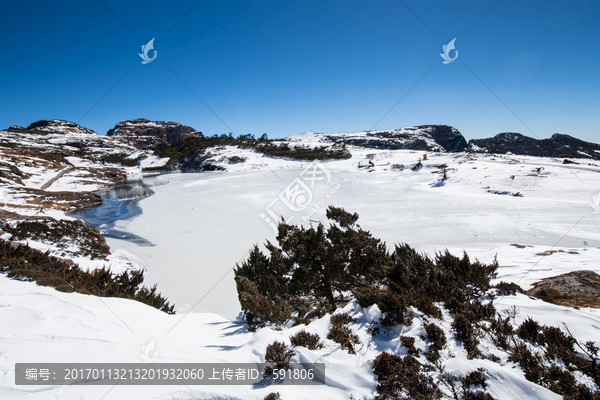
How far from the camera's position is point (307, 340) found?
10.6 ft

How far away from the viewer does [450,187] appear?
2036cm

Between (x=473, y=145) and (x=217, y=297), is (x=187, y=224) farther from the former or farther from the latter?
(x=473, y=145)

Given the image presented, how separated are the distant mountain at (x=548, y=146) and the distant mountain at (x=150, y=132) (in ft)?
438

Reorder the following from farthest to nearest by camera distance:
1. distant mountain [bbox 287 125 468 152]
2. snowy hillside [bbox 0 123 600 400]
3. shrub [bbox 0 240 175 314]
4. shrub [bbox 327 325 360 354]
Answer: distant mountain [bbox 287 125 468 152] → shrub [bbox 0 240 175 314] → shrub [bbox 327 325 360 354] → snowy hillside [bbox 0 123 600 400]

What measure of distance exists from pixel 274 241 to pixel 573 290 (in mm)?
9278

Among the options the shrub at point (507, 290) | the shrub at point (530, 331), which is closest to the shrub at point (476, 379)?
the shrub at point (530, 331)

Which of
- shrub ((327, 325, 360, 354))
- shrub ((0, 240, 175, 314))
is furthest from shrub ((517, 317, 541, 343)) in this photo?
shrub ((0, 240, 175, 314))

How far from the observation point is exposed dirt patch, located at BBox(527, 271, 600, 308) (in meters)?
3.62

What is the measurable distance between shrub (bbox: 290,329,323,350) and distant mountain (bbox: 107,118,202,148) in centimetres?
14132

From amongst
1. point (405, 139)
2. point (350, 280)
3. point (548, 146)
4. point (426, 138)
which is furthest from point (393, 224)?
point (426, 138)

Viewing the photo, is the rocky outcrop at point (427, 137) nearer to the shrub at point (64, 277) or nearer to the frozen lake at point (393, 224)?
the frozen lake at point (393, 224)

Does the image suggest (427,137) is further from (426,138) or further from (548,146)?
(548,146)

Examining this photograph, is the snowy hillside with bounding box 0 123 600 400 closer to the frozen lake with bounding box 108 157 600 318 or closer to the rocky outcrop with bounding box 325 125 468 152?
the frozen lake with bounding box 108 157 600 318

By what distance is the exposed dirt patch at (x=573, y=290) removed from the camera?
11.9 ft
